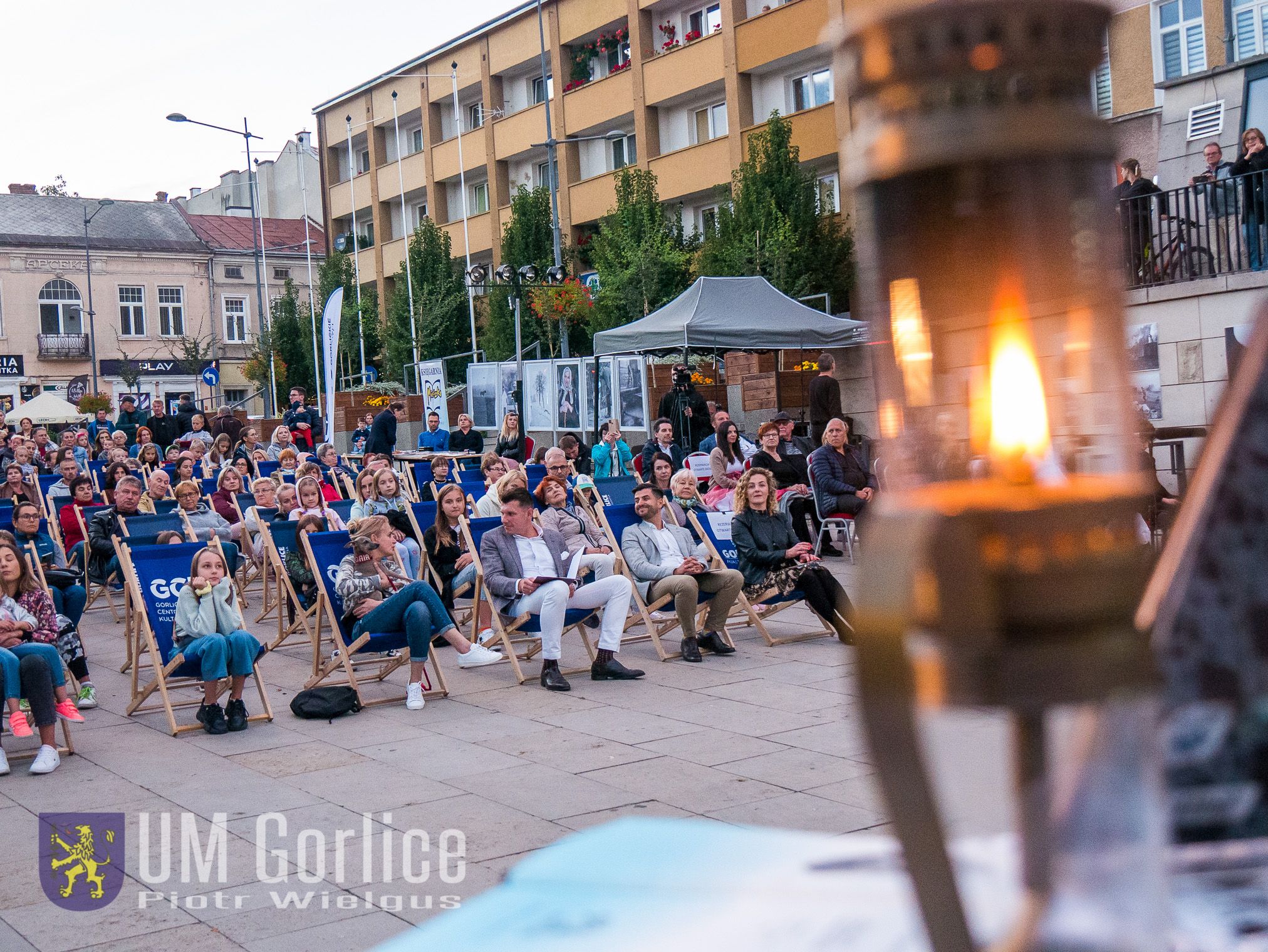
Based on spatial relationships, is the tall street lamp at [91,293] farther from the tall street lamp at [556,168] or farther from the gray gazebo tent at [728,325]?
the gray gazebo tent at [728,325]

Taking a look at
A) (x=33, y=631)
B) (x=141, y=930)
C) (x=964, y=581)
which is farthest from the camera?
(x=33, y=631)

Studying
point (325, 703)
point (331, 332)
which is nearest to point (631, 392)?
point (331, 332)

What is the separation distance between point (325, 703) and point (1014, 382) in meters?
7.33

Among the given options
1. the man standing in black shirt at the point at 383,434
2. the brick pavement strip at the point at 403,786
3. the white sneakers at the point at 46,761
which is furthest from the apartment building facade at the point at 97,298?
the white sneakers at the point at 46,761

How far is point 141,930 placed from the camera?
4152mm

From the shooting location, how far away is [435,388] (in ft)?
74.4

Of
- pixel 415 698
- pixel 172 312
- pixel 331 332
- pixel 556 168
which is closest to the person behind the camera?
pixel 415 698

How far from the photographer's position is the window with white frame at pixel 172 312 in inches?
2279

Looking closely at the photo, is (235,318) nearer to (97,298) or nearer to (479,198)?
(97,298)

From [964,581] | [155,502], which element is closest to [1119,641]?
[964,581]

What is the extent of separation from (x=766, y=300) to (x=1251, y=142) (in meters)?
6.58

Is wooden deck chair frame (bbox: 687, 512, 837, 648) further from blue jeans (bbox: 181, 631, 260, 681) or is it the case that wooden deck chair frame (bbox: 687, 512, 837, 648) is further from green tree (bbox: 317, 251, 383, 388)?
green tree (bbox: 317, 251, 383, 388)

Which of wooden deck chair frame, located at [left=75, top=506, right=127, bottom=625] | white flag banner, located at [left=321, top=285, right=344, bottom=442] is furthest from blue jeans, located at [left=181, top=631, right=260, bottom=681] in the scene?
white flag banner, located at [left=321, top=285, right=344, bottom=442]

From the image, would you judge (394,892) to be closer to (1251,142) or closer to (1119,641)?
(1119,641)
